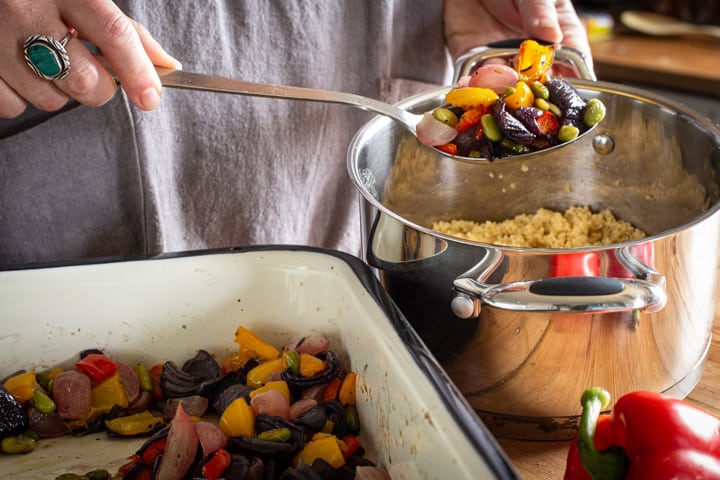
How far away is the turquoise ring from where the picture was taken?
81cm

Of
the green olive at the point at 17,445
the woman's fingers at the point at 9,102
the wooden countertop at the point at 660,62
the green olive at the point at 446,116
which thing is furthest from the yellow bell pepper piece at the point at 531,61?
the wooden countertop at the point at 660,62

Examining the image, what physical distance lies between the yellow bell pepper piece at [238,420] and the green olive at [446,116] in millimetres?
424

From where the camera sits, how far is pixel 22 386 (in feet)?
2.85

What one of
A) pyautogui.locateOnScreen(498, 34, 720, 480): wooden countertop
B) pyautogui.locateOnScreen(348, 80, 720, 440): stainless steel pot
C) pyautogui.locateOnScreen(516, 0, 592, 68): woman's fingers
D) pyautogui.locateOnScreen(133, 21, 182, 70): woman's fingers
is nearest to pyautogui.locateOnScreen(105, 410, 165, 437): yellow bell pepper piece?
pyautogui.locateOnScreen(348, 80, 720, 440): stainless steel pot

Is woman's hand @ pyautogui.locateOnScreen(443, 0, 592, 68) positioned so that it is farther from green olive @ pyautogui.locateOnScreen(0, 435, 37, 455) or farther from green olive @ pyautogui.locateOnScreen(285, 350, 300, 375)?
green olive @ pyautogui.locateOnScreen(0, 435, 37, 455)

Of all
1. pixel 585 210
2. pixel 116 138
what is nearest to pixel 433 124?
pixel 585 210

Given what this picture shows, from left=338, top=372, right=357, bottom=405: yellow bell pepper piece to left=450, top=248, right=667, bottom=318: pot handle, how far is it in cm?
18

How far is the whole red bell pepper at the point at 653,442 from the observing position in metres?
0.57

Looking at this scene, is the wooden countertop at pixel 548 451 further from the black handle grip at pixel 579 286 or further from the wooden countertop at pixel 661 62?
the wooden countertop at pixel 661 62

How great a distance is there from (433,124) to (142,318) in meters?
0.42

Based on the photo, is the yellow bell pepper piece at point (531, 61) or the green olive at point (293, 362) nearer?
the green olive at point (293, 362)

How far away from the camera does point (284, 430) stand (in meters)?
0.78

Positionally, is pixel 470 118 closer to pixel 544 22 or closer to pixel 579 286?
pixel 544 22

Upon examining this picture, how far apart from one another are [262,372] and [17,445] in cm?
26
